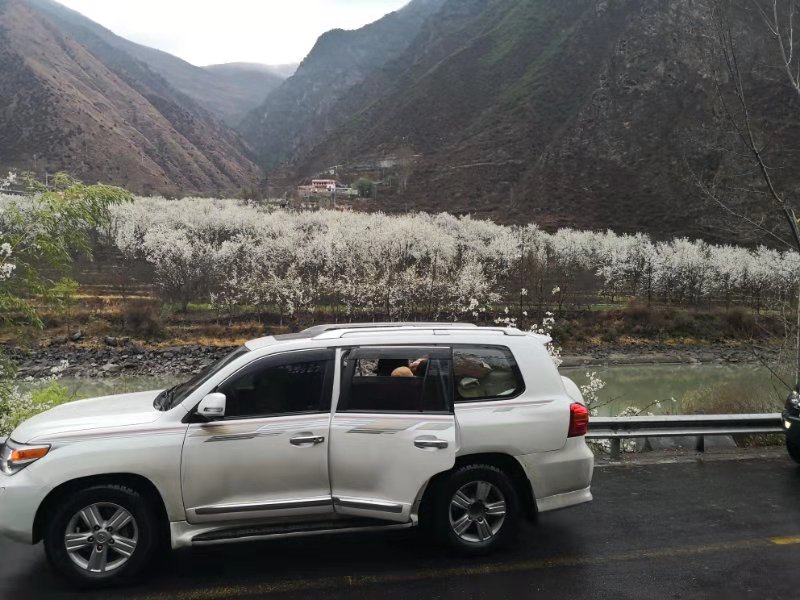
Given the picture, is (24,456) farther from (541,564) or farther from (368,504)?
(541,564)

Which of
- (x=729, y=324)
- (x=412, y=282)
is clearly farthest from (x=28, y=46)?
(x=729, y=324)

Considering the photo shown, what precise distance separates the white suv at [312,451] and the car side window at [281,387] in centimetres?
1

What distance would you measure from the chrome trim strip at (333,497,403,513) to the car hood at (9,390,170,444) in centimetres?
153

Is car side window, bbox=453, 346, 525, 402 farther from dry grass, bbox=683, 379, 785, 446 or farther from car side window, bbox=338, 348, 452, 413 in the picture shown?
dry grass, bbox=683, 379, 785, 446

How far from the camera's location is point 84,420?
4.44 m

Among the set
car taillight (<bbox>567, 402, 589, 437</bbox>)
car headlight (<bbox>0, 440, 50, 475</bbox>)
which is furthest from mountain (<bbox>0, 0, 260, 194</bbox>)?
car taillight (<bbox>567, 402, 589, 437</bbox>)

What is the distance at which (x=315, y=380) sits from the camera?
469 centimetres

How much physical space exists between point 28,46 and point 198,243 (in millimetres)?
139591

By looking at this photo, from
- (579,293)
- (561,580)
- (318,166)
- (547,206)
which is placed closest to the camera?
(561,580)

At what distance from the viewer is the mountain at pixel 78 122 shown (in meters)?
124

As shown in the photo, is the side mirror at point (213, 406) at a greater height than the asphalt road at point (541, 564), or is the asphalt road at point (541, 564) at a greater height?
the side mirror at point (213, 406)

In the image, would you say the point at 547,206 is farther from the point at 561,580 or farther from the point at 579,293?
the point at 561,580

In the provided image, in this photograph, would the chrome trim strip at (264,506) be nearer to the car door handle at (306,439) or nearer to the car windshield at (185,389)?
the car door handle at (306,439)

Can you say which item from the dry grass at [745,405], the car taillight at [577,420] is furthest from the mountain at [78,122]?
the car taillight at [577,420]
